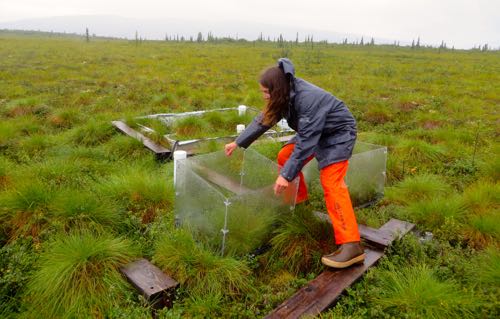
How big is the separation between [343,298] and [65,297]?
2.01 meters

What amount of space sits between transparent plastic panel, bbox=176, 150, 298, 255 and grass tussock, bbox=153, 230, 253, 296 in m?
0.19

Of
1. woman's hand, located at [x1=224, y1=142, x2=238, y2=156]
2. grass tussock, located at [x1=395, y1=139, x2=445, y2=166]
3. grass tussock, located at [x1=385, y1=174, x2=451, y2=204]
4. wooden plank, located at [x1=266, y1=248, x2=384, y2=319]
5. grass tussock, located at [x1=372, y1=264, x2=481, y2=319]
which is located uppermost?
woman's hand, located at [x1=224, y1=142, x2=238, y2=156]

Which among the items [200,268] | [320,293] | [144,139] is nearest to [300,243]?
[320,293]

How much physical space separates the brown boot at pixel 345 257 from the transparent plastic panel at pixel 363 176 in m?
1.29

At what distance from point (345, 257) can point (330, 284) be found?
10.7 inches

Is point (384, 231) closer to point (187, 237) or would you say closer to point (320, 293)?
point (320, 293)

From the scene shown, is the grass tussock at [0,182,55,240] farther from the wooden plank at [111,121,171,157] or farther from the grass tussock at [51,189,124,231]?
the wooden plank at [111,121,171,157]

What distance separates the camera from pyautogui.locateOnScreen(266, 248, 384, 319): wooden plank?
2.62 meters

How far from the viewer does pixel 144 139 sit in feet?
20.4

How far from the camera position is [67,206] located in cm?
359

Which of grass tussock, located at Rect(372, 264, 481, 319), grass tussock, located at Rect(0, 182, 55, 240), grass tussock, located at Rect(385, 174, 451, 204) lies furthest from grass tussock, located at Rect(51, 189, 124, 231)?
grass tussock, located at Rect(385, 174, 451, 204)

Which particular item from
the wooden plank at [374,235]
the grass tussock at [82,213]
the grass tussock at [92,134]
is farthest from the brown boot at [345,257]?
the grass tussock at [92,134]

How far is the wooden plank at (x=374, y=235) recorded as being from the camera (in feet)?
11.3

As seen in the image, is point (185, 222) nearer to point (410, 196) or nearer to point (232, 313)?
point (232, 313)
